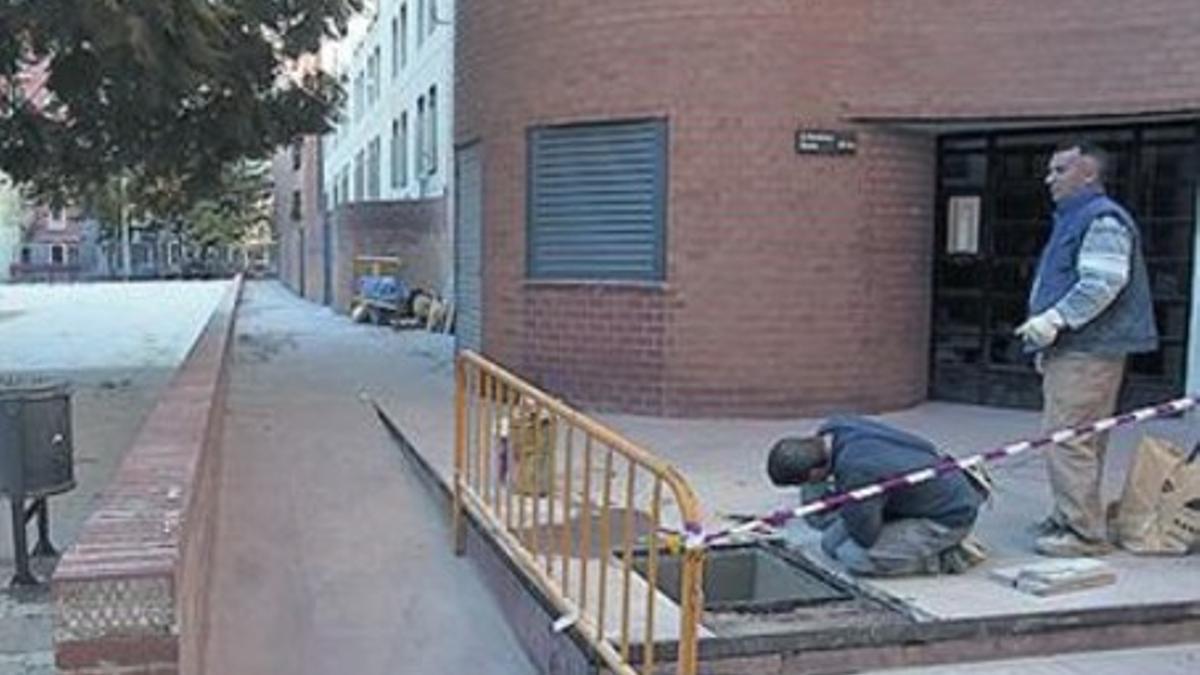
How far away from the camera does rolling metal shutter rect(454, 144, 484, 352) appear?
11602 mm

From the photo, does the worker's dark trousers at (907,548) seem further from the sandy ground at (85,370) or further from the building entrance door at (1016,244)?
the building entrance door at (1016,244)

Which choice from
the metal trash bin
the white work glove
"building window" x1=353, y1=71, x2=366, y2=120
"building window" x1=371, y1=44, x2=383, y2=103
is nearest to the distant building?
"building window" x1=353, y1=71, x2=366, y2=120

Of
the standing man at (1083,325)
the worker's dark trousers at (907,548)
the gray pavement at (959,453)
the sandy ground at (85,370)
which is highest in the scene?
the standing man at (1083,325)

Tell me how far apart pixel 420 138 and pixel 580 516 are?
18.9 metres

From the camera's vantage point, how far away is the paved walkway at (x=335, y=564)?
5684 mm

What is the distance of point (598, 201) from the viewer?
10.1 m

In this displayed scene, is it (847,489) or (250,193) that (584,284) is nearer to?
(847,489)

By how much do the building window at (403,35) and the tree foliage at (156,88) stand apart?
36.1ft

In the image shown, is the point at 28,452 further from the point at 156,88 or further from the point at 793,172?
the point at 793,172

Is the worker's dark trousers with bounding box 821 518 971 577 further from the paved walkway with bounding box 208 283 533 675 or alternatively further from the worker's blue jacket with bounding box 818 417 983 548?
the paved walkway with bounding box 208 283 533 675

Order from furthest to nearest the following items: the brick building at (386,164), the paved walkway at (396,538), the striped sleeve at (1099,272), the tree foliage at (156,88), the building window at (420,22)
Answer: the building window at (420,22)
the brick building at (386,164)
the tree foliage at (156,88)
the striped sleeve at (1099,272)
the paved walkway at (396,538)


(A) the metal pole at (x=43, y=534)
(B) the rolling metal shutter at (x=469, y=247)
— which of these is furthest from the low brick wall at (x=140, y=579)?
(B) the rolling metal shutter at (x=469, y=247)

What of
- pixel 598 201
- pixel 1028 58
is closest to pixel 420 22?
pixel 598 201

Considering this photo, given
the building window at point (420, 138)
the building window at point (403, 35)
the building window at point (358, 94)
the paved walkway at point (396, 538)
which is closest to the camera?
the paved walkway at point (396, 538)
